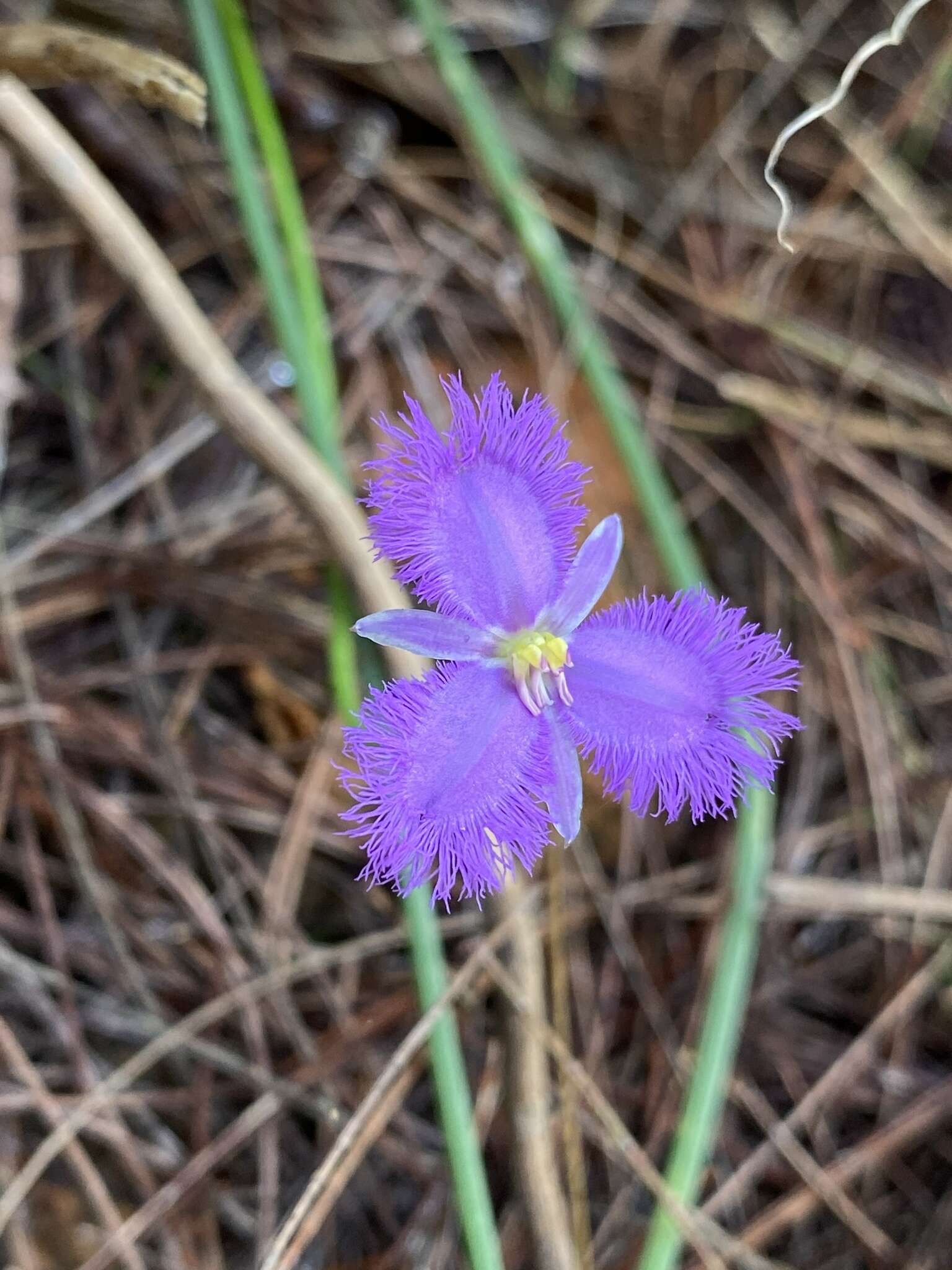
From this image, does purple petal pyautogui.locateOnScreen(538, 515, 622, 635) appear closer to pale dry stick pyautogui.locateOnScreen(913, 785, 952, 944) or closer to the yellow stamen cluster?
the yellow stamen cluster

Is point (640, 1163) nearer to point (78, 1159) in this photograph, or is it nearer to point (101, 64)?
point (78, 1159)

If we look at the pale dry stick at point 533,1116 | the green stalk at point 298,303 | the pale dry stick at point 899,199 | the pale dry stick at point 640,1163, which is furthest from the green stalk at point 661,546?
the pale dry stick at point 899,199

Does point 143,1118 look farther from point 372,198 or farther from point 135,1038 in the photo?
point 372,198

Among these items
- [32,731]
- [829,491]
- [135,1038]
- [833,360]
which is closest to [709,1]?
[833,360]

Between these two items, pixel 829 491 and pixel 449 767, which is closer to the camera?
pixel 449 767

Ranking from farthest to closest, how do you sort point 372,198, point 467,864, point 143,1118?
point 372,198 < point 143,1118 < point 467,864

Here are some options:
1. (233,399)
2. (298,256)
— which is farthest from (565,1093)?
(298,256)
